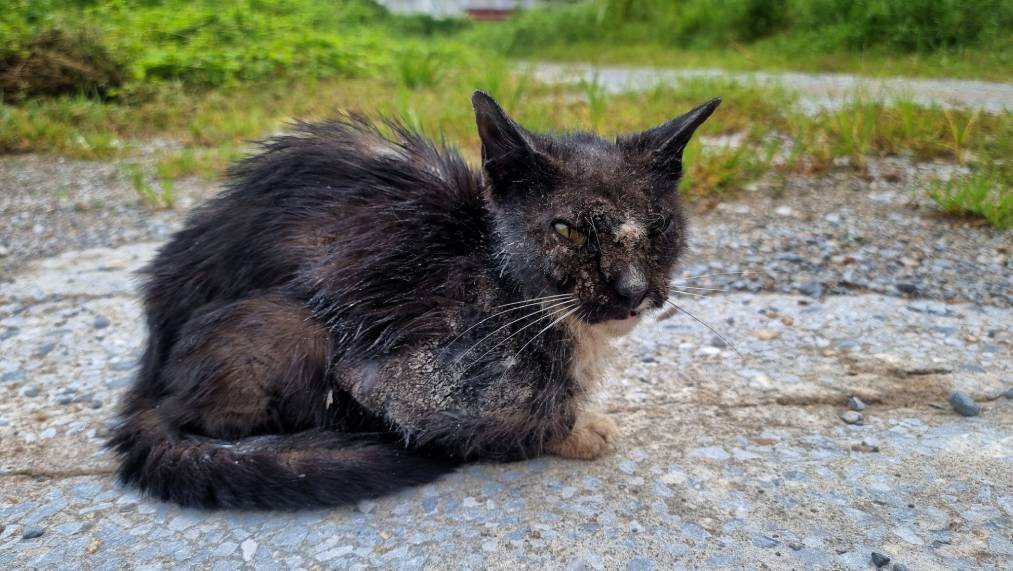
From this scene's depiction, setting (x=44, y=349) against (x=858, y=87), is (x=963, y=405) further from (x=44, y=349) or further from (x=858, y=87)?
(x=858, y=87)

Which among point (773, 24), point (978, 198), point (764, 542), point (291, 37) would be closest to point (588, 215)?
point (764, 542)

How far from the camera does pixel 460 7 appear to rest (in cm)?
2088

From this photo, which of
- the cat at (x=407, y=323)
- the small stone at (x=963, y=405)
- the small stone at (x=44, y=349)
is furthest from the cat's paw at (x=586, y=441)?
the small stone at (x=44, y=349)

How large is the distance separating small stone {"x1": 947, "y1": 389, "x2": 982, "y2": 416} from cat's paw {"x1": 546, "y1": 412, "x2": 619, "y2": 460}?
1.25 m

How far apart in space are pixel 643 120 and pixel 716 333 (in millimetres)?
2763

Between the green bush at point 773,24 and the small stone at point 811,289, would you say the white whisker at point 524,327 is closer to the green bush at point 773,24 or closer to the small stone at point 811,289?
A: the small stone at point 811,289

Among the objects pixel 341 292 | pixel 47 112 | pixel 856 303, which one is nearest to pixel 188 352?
pixel 341 292

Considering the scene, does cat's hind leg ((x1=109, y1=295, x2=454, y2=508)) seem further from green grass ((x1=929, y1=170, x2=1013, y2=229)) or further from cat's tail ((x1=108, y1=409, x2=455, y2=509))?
green grass ((x1=929, y1=170, x2=1013, y2=229))

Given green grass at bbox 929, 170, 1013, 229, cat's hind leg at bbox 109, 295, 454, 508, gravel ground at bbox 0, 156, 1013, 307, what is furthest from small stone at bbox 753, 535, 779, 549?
green grass at bbox 929, 170, 1013, 229

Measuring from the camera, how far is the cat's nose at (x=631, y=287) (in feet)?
6.94

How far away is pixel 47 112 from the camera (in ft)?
21.3

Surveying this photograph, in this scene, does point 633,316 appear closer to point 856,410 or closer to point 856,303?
point 856,410

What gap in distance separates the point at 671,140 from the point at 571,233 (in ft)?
1.63

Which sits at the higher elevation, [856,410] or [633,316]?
[633,316]
